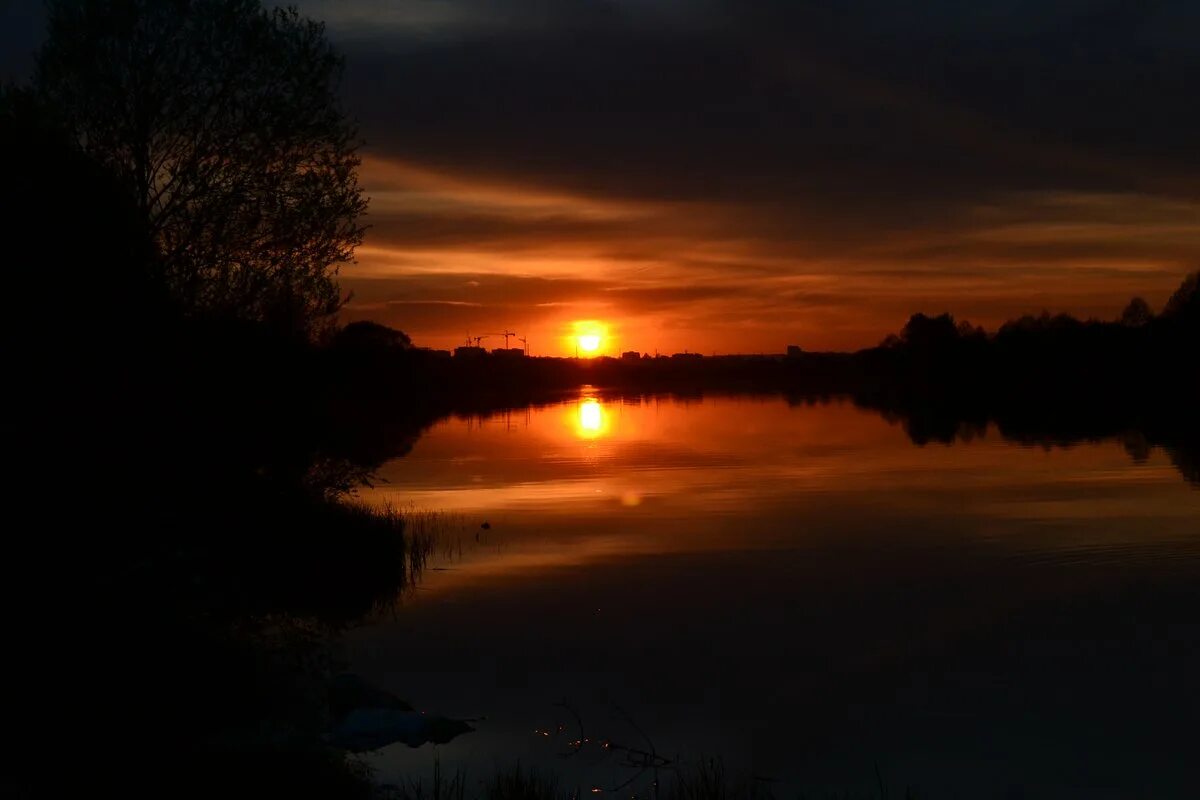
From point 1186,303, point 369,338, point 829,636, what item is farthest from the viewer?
point 1186,303

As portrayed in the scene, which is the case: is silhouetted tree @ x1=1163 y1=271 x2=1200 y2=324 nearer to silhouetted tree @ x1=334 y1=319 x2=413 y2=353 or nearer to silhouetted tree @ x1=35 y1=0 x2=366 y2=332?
silhouetted tree @ x1=334 y1=319 x2=413 y2=353

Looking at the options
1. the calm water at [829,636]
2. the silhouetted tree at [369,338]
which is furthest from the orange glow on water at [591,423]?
the calm water at [829,636]

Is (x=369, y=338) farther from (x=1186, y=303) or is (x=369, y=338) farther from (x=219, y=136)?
(x=1186, y=303)

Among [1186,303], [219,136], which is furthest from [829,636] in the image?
[1186,303]

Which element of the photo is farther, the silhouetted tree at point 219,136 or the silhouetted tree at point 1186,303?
the silhouetted tree at point 1186,303

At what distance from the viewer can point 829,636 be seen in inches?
792

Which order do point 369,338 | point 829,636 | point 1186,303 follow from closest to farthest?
point 829,636, point 369,338, point 1186,303

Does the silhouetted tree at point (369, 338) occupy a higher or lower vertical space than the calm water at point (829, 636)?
higher

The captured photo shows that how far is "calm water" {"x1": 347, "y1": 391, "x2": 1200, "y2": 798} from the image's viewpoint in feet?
47.0


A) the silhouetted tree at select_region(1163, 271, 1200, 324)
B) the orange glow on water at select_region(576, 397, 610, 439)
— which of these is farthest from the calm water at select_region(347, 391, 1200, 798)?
the silhouetted tree at select_region(1163, 271, 1200, 324)

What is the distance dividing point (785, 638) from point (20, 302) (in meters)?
13.4

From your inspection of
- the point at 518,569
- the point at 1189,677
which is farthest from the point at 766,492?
the point at 1189,677

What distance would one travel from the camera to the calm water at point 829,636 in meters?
14.3

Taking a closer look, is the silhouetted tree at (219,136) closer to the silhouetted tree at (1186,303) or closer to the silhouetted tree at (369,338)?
the silhouetted tree at (369,338)
